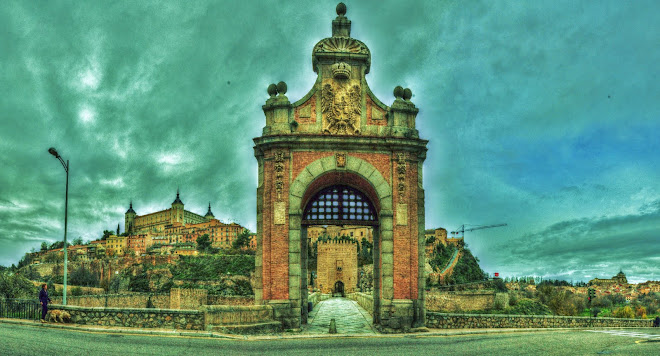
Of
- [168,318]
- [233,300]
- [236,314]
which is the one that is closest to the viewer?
[168,318]

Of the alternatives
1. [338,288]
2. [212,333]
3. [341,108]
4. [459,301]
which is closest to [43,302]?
[212,333]

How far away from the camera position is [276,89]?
65.9ft

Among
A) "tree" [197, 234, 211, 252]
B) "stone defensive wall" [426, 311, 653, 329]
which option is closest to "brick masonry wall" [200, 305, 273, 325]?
"stone defensive wall" [426, 311, 653, 329]

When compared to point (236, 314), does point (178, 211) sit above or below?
above

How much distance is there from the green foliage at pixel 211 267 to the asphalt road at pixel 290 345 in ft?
281

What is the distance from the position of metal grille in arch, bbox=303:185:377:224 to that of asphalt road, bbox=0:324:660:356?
19.4ft

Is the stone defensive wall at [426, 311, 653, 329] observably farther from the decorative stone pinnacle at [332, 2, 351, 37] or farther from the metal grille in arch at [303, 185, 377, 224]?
the decorative stone pinnacle at [332, 2, 351, 37]

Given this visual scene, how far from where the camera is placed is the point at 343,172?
19469mm

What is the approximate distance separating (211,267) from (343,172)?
307 ft

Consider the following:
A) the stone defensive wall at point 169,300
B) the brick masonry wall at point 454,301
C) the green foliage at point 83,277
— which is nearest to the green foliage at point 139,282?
the green foliage at point 83,277

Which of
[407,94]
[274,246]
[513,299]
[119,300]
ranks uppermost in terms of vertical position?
[407,94]

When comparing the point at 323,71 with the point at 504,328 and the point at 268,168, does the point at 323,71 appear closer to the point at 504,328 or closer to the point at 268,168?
the point at 268,168

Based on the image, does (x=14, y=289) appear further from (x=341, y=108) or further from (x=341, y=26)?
(x=341, y=26)

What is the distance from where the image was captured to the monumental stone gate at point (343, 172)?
18766 mm
